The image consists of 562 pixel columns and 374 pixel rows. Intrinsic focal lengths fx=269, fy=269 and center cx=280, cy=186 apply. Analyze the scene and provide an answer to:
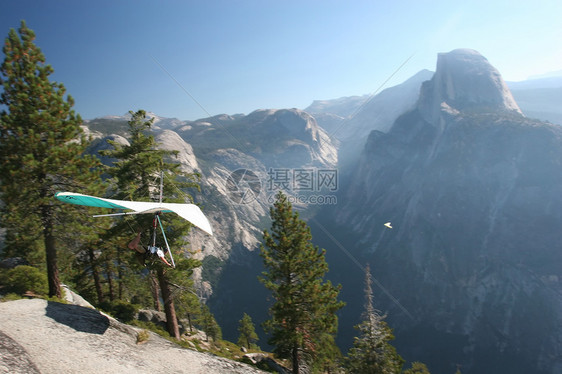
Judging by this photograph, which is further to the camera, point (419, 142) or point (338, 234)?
point (338, 234)

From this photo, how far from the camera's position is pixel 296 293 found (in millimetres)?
18172

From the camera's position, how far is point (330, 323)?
725 inches

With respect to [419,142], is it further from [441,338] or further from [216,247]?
[216,247]

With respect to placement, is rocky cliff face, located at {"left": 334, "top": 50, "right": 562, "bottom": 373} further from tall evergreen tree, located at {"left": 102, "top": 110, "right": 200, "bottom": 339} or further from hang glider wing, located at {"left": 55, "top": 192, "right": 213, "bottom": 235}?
hang glider wing, located at {"left": 55, "top": 192, "right": 213, "bottom": 235}

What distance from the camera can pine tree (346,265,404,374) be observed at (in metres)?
20.2

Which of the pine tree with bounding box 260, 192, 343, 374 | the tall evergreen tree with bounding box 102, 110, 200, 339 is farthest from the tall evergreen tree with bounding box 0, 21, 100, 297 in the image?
the pine tree with bounding box 260, 192, 343, 374

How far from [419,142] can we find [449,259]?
8365 centimetres

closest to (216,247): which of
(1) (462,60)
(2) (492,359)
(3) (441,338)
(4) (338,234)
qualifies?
(4) (338,234)

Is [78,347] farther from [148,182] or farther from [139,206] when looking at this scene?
[148,182]

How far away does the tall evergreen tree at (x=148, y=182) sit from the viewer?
1550 cm

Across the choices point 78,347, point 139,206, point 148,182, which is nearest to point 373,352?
point 78,347

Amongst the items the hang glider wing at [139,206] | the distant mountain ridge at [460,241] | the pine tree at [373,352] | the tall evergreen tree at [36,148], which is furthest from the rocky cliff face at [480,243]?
the tall evergreen tree at [36,148]

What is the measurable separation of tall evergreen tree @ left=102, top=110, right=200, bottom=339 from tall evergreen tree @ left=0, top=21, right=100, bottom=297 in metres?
1.67

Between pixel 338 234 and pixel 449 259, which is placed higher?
pixel 449 259
